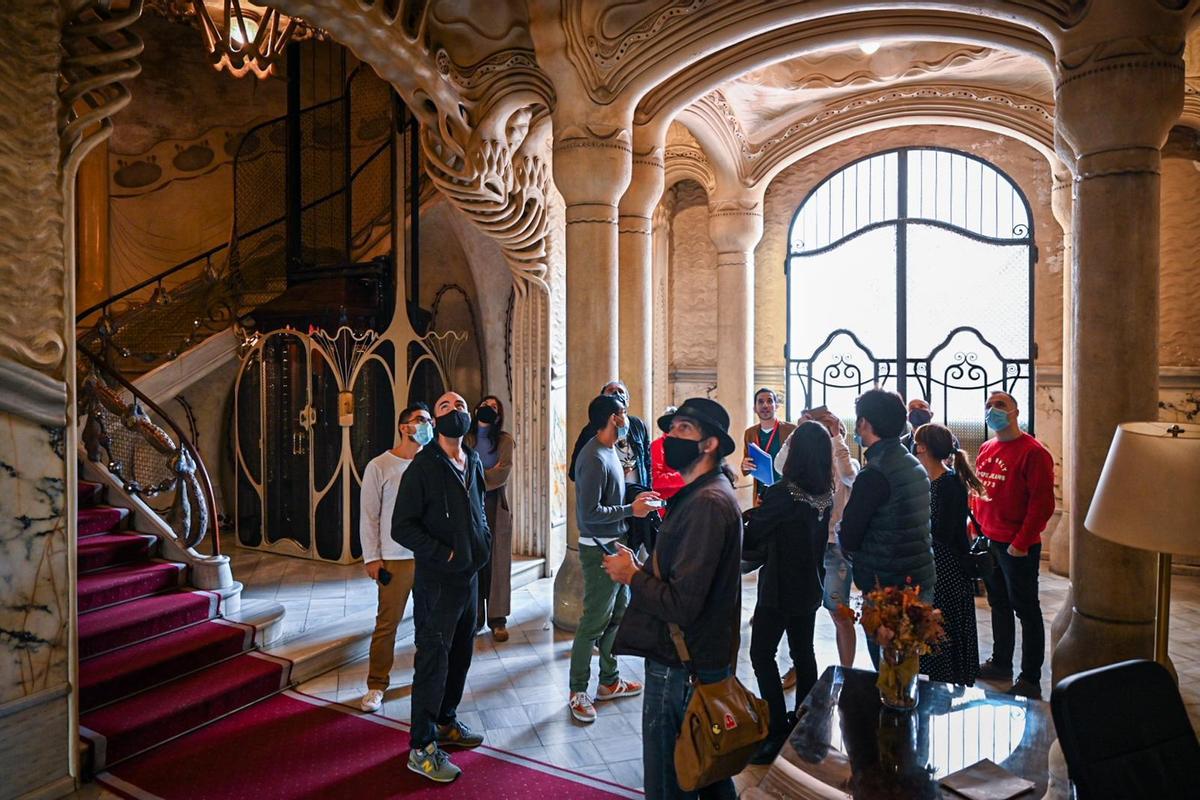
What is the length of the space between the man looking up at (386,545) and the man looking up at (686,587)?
2.03 m

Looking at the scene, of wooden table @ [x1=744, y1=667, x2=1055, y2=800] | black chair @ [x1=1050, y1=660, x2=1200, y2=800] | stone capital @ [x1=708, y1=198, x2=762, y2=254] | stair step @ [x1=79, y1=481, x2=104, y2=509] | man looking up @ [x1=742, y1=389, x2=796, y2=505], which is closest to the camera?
black chair @ [x1=1050, y1=660, x2=1200, y2=800]

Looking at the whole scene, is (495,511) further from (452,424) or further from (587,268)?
(452,424)

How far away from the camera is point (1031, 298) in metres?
9.28

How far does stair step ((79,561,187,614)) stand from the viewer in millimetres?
5051

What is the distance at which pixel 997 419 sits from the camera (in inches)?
204

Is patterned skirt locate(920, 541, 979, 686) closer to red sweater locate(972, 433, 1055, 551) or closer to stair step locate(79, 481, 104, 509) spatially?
red sweater locate(972, 433, 1055, 551)

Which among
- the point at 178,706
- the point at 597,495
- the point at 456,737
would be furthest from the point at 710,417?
the point at 178,706

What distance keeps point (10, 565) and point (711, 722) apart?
306cm

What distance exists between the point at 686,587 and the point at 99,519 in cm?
487

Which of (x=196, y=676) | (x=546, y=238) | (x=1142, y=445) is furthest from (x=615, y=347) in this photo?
(x=1142, y=445)

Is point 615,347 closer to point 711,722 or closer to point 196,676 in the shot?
point 196,676

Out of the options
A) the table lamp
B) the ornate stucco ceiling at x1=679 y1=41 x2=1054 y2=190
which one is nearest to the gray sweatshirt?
the table lamp

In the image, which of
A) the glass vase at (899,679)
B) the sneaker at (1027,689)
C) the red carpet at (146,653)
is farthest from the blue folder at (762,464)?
the red carpet at (146,653)

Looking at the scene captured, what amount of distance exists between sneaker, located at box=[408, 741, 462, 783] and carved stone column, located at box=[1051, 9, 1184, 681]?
3343mm
